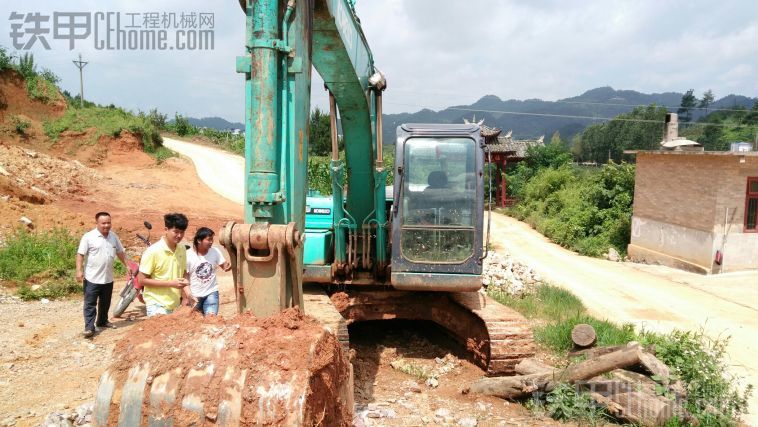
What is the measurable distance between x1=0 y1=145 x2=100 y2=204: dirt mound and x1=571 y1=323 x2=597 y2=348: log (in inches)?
593

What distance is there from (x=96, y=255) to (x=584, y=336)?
18.3 ft

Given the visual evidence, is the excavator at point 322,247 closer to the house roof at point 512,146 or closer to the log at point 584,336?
the log at point 584,336

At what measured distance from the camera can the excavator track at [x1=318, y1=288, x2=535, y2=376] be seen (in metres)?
5.69

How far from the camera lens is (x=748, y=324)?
401 inches

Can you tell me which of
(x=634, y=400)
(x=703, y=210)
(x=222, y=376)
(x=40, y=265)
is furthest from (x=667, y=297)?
(x=40, y=265)

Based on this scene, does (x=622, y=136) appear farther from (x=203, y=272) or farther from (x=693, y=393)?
(x=203, y=272)

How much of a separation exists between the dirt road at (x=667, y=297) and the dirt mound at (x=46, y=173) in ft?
49.3

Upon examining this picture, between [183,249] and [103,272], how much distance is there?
173 centimetres

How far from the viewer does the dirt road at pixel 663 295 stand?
31.4ft

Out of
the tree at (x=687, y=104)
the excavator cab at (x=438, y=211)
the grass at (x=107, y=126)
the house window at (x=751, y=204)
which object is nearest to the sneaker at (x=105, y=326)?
the excavator cab at (x=438, y=211)

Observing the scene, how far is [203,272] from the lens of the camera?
5.16m

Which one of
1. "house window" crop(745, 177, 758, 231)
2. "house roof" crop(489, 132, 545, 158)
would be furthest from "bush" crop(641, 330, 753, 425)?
"house roof" crop(489, 132, 545, 158)

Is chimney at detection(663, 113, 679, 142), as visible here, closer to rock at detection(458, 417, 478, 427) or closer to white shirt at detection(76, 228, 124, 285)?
rock at detection(458, 417, 478, 427)

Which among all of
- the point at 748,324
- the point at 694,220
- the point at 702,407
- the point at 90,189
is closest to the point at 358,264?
the point at 702,407
